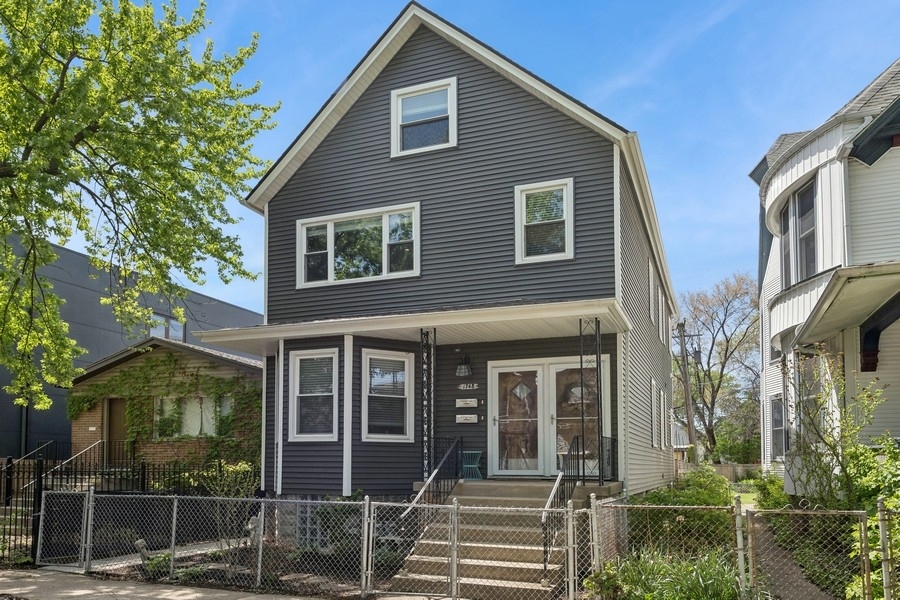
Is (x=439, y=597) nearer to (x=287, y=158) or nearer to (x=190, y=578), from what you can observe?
(x=190, y=578)

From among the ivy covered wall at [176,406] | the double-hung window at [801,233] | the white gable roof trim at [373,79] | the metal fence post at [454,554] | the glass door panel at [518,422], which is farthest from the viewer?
the ivy covered wall at [176,406]

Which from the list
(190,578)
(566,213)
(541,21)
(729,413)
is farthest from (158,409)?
(729,413)

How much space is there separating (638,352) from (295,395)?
22.5 feet

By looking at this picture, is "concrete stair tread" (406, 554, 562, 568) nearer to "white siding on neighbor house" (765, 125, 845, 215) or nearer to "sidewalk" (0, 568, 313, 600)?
"sidewalk" (0, 568, 313, 600)

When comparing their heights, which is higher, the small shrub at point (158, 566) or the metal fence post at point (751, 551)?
the metal fence post at point (751, 551)

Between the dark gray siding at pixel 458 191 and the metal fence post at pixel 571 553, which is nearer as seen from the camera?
the metal fence post at pixel 571 553

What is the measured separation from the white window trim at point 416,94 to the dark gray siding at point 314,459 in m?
3.94

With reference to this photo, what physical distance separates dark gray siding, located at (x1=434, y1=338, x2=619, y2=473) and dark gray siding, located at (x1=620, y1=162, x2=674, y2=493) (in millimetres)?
1364

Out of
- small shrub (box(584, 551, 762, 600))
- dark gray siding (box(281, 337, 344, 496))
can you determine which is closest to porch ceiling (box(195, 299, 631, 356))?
dark gray siding (box(281, 337, 344, 496))

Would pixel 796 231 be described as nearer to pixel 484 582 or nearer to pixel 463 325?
pixel 463 325

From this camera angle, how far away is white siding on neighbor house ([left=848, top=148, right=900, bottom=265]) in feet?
43.4

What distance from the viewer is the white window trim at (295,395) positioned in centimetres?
1422

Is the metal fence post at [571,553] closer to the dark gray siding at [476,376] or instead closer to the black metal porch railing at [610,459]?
the black metal porch railing at [610,459]

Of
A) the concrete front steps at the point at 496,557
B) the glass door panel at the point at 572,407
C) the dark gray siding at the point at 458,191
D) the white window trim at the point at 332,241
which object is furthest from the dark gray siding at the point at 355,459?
the glass door panel at the point at 572,407
